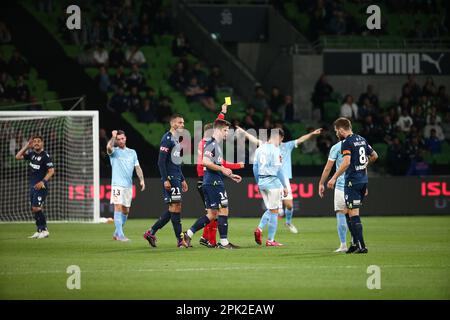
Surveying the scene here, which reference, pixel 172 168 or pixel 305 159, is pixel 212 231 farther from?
pixel 305 159

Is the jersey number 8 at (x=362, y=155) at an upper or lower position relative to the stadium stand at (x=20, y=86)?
lower

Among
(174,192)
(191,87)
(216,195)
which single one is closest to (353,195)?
(216,195)

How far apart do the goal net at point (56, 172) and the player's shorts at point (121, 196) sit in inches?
211

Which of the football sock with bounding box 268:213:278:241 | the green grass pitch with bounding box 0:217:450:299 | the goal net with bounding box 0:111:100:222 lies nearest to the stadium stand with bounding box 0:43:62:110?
the goal net with bounding box 0:111:100:222

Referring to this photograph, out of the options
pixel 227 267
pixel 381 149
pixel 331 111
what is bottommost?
pixel 227 267

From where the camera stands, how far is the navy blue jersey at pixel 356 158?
15.3 metres

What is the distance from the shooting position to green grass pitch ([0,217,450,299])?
1143cm

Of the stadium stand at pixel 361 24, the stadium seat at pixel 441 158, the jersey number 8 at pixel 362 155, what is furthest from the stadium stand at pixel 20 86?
the jersey number 8 at pixel 362 155

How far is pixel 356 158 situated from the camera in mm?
15375

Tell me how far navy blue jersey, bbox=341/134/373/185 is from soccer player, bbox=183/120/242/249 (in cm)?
189

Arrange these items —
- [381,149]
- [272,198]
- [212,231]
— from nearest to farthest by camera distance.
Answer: [212,231]
[272,198]
[381,149]

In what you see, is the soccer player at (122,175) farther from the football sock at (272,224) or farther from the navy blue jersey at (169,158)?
the football sock at (272,224)

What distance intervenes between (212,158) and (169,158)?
749 millimetres

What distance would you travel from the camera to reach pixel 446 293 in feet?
37.3
